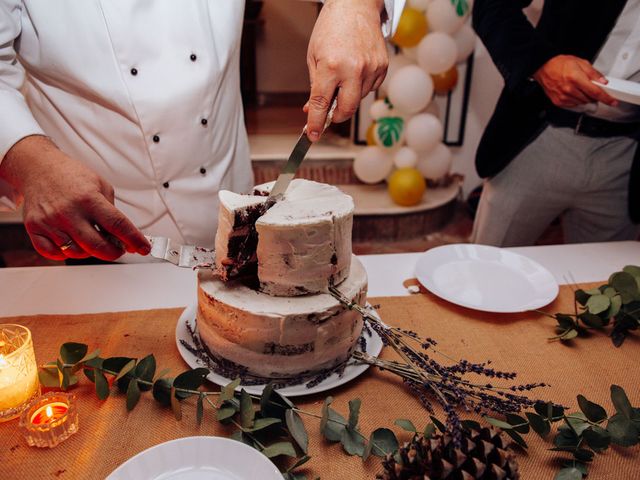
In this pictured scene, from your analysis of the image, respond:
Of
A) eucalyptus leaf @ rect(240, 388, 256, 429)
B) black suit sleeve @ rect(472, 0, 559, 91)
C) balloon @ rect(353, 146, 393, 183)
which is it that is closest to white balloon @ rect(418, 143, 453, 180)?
balloon @ rect(353, 146, 393, 183)

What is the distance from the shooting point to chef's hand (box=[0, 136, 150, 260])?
3.24ft

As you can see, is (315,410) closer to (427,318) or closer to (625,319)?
(427,318)

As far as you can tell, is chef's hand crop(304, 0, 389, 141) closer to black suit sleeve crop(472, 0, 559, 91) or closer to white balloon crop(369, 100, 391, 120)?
black suit sleeve crop(472, 0, 559, 91)

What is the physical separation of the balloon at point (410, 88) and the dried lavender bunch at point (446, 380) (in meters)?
2.64

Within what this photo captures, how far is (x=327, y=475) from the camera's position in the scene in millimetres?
879

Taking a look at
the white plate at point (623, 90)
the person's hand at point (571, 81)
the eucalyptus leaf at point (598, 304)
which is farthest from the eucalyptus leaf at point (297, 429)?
the person's hand at point (571, 81)

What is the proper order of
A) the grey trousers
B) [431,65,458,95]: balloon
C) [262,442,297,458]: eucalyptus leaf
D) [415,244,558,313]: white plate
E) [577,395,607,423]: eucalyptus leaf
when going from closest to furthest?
[262,442,297,458]: eucalyptus leaf
[577,395,607,423]: eucalyptus leaf
[415,244,558,313]: white plate
the grey trousers
[431,65,458,95]: balloon

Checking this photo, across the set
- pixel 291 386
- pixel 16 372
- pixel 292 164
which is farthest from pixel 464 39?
pixel 16 372

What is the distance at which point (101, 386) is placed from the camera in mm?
1021

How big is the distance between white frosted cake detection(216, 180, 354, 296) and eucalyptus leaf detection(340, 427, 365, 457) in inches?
11.0

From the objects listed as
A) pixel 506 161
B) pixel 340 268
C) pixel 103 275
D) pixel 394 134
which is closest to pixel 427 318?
pixel 340 268

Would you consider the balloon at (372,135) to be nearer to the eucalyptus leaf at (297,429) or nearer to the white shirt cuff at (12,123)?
the white shirt cuff at (12,123)

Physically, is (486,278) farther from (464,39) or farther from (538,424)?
(464,39)

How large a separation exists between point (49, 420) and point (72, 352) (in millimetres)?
188
